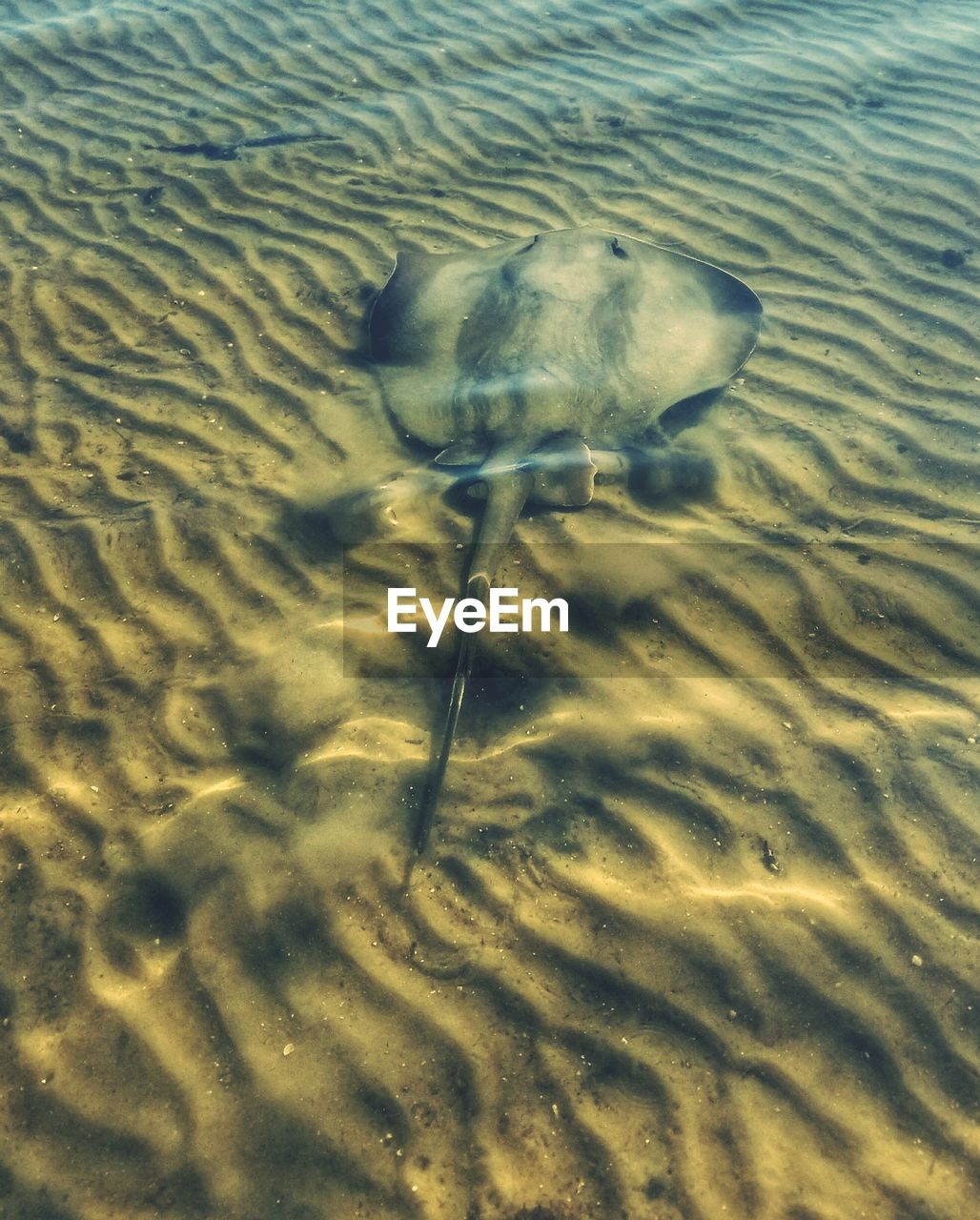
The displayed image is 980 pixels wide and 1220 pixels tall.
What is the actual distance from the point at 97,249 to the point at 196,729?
157 inches

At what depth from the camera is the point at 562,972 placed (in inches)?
106

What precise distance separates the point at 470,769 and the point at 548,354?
227cm

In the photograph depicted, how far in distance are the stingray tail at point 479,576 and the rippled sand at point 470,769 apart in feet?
0.27

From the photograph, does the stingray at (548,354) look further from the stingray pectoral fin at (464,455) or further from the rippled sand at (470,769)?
the rippled sand at (470,769)

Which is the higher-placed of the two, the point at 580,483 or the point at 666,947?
the point at 580,483

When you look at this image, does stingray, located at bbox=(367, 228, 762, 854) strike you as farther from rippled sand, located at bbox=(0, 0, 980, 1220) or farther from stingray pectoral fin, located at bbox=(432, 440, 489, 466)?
rippled sand, located at bbox=(0, 0, 980, 1220)

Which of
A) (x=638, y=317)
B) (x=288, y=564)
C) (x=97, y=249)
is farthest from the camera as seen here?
(x=97, y=249)

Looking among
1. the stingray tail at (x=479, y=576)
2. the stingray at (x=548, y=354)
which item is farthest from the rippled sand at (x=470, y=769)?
the stingray at (x=548, y=354)

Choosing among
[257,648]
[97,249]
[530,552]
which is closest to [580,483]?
[530,552]

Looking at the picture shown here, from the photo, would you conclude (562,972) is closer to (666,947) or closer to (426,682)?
(666,947)

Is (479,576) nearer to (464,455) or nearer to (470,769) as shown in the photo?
(470,769)

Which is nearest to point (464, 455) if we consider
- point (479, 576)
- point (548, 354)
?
point (548, 354)

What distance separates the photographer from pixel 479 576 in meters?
3.39

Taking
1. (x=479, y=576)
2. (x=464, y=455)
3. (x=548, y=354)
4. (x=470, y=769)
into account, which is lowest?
(x=470, y=769)
